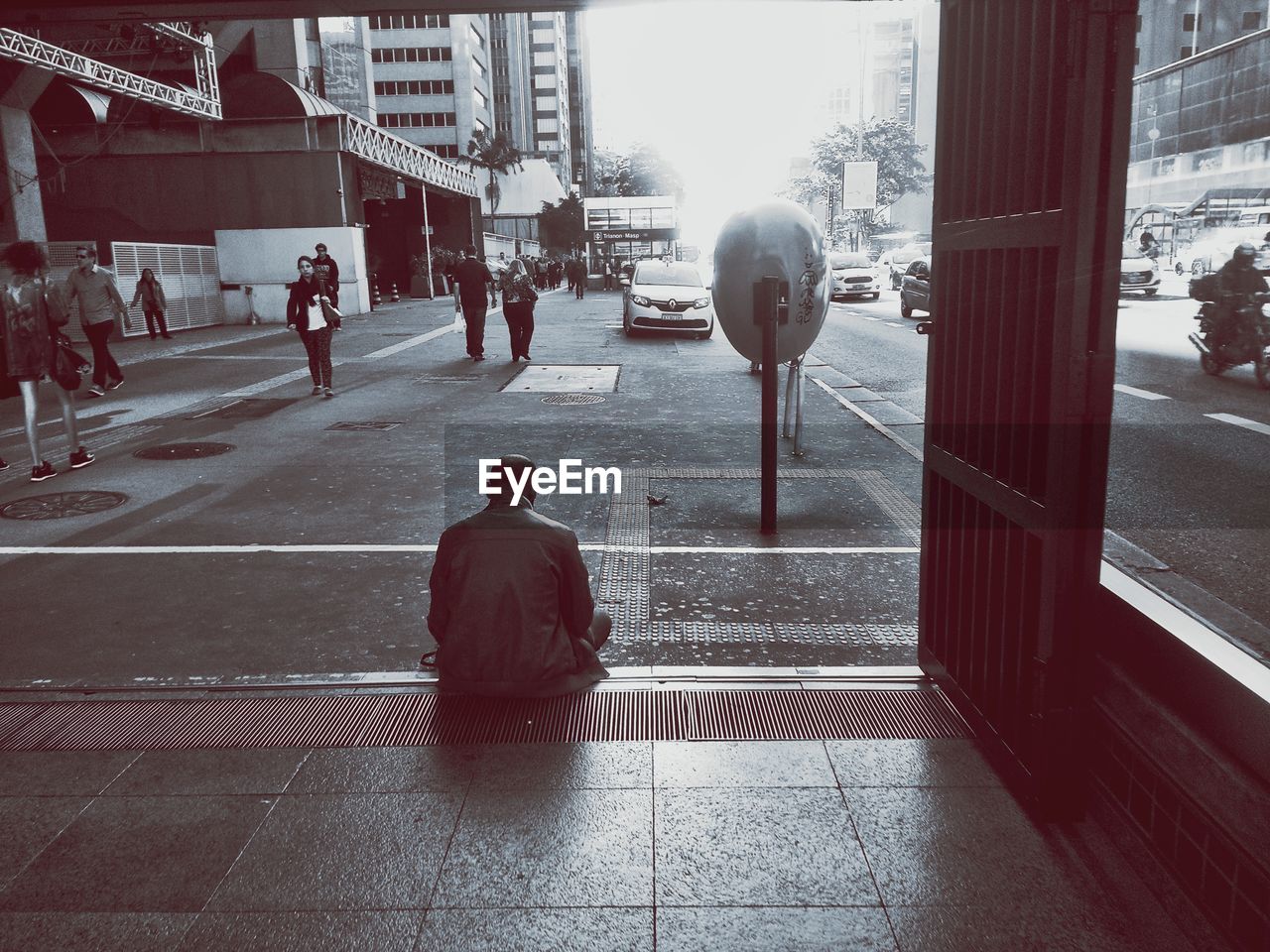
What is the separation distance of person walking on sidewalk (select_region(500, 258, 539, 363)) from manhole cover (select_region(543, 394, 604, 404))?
11.8 feet

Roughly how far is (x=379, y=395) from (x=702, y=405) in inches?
170

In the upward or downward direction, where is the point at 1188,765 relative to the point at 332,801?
upward

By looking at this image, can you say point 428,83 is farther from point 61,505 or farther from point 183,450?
point 61,505

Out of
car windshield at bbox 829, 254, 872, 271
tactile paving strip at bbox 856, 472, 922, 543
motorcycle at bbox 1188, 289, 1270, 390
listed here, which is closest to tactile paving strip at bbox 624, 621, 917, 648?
tactile paving strip at bbox 856, 472, 922, 543

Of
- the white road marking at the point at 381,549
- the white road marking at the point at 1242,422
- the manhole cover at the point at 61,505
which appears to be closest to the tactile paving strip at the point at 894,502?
the white road marking at the point at 381,549

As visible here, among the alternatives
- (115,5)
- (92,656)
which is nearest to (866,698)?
(92,656)

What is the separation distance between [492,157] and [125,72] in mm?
52117

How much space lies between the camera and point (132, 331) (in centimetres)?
2273

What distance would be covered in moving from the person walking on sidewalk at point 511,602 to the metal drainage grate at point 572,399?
8405 mm

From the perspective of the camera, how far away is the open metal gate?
274 cm

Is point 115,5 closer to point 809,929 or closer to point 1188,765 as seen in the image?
point 809,929

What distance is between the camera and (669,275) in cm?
2319

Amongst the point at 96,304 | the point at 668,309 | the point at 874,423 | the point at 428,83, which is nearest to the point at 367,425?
the point at 96,304

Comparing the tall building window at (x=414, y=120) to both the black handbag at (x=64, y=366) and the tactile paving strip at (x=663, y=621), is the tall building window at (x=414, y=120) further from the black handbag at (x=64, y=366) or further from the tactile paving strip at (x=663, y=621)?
the tactile paving strip at (x=663, y=621)
